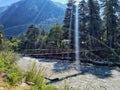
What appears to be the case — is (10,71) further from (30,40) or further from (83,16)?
(30,40)

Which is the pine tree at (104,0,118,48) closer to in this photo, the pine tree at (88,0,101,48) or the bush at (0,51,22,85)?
the pine tree at (88,0,101,48)

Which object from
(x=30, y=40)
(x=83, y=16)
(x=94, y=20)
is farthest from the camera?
(x=30, y=40)

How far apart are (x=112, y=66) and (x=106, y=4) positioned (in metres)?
16.0

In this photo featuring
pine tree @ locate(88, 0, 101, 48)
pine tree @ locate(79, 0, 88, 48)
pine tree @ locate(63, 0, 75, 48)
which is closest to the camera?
pine tree @ locate(88, 0, 101, 48)

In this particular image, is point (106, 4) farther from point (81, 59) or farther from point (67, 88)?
point (67, 88)

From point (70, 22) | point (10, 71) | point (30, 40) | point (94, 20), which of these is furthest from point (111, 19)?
point (10, 71)

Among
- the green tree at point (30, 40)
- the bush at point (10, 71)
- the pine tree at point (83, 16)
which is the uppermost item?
the pine tree at point (83, 16)

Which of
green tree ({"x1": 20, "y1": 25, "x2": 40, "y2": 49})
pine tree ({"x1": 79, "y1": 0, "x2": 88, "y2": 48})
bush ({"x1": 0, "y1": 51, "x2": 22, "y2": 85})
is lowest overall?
bush ({"x1": 0, "y1": 51, "x2": 22, "y2": 85})

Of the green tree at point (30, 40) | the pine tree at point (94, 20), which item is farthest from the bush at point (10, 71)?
the green tree at point (30, 40)

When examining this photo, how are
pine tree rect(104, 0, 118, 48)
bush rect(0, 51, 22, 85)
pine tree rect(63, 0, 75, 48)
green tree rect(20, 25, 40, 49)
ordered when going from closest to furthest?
bush rect(0, 51, 22, 85) < pine tree rect(104, 0, 118, 48) < pine tree rect(63, 0, 75, 48) < green tree rect(20, 25, 40, 49)

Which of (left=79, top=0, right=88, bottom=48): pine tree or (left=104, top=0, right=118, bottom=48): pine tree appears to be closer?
(left=104, top=0, right=118, bottom=48): pine tree

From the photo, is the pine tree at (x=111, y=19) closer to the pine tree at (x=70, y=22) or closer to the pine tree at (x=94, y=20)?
the pine tree at (x=94, y=20)

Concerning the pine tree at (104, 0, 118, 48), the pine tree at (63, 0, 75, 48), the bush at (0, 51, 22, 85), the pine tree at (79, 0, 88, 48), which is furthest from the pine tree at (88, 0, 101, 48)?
the bush at (0, 51, 22, 85)

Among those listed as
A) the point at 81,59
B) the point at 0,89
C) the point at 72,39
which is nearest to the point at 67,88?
the point at 0,89
